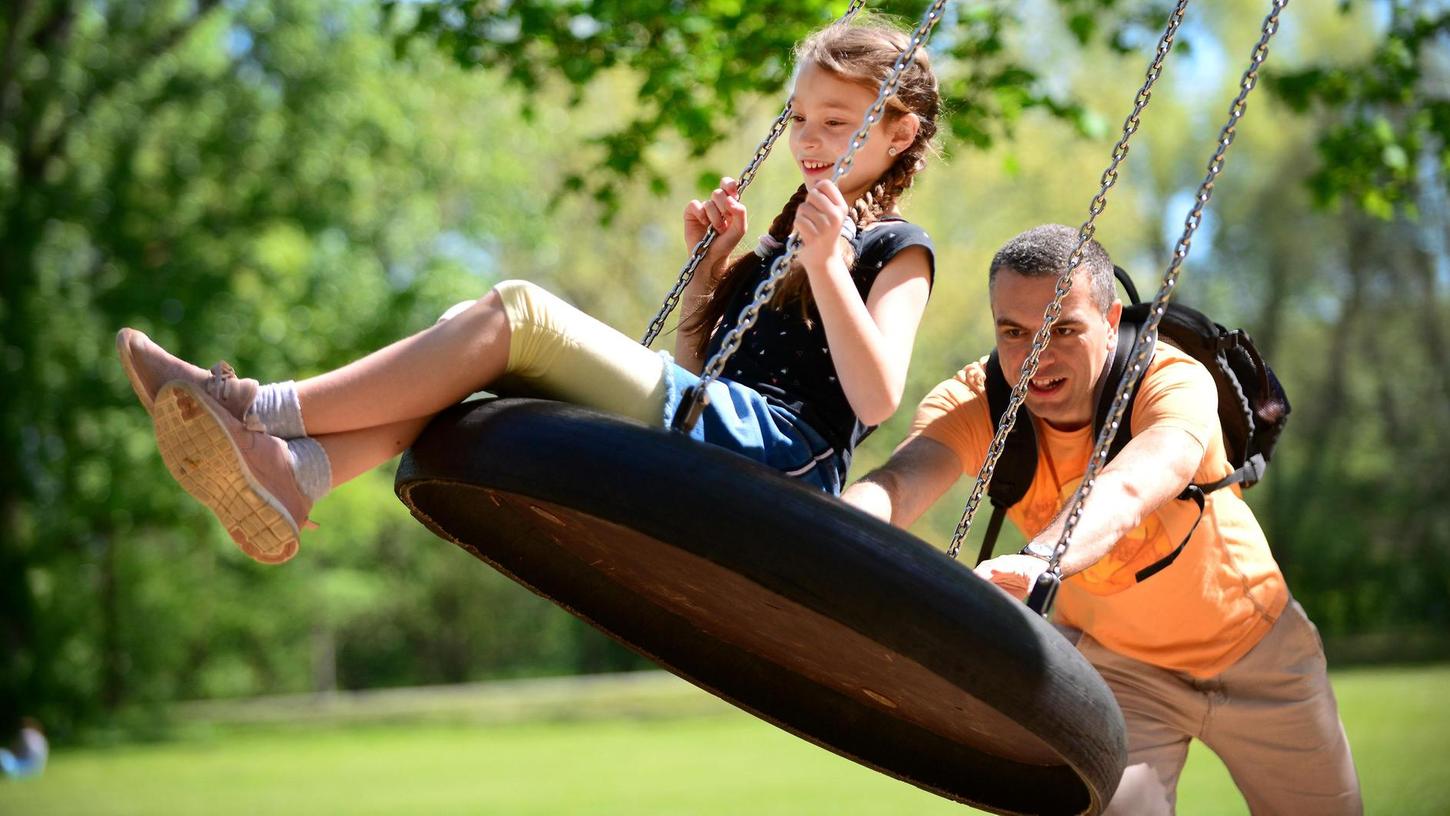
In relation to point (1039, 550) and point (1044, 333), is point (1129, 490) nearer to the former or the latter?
point (1039, 550)

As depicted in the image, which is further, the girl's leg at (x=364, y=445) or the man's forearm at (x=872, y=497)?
the man's forearm at (x=872, y=497)

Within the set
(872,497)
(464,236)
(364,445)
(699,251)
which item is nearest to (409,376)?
(364,445)

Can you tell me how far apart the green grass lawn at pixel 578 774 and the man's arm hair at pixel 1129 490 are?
21.2 feet

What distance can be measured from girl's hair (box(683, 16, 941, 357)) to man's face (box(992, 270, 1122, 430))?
0.33 metres

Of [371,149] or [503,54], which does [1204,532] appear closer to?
[503,54]

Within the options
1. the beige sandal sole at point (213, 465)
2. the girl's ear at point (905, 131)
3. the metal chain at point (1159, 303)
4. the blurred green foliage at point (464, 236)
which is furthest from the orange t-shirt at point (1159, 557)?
the blurred green foliage at point (464, 236)

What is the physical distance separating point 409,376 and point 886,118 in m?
1.22

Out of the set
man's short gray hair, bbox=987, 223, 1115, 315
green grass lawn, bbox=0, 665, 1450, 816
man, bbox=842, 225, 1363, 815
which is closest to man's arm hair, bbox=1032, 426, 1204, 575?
man, bbox=842, 225, 1363, 815

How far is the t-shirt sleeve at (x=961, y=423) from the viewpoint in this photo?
349 cm

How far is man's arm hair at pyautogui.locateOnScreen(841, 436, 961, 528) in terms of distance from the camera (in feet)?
10.6

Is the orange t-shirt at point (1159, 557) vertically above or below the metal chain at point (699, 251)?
below

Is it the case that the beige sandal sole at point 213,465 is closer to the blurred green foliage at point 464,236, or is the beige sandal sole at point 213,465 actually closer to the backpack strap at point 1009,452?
→ the backpack strap at point 1009,452

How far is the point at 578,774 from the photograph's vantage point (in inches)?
552

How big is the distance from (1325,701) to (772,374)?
68.7 inches
